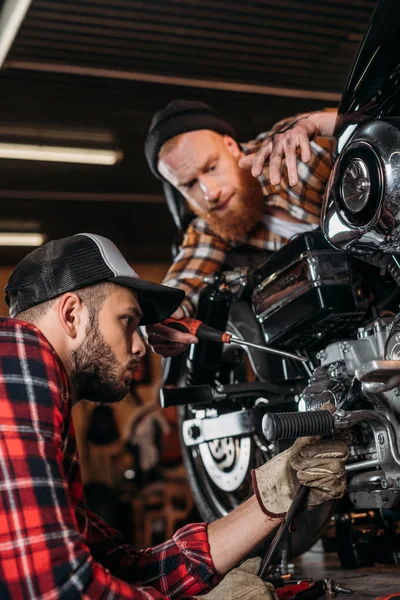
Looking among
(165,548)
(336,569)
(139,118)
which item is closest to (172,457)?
(139,118)

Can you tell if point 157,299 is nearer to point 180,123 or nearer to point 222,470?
point 222,470

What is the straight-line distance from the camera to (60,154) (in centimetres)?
577

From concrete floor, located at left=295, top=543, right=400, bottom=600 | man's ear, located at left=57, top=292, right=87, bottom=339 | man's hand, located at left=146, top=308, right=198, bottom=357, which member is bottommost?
concrete floor, located at left=295, top=543, right=400, bottom=600

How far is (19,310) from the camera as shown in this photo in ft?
5.31

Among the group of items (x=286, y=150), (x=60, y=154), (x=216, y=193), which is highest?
(x=60, y=154)

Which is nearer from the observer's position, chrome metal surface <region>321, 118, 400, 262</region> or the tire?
chrome metal surface <region>321, 118, 400, 262</region>

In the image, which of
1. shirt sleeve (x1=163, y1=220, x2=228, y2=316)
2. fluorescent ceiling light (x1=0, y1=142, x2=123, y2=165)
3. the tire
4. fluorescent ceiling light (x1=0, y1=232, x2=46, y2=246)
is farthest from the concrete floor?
fluorescent ceiling light (x1=0, y1=232, x2=46, y2=246)

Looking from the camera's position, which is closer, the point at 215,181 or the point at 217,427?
the point at 217,427

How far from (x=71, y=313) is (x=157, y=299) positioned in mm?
346

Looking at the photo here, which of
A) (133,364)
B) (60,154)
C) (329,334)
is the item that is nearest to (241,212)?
(329,334)

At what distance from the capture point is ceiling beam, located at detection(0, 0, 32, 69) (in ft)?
12.0

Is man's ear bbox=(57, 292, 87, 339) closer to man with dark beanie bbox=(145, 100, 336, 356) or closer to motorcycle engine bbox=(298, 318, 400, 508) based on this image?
motorcycle engine bbox=(298, 318, 400, 508)

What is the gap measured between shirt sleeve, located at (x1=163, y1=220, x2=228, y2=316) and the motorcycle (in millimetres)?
77

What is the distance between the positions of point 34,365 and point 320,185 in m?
1.41
